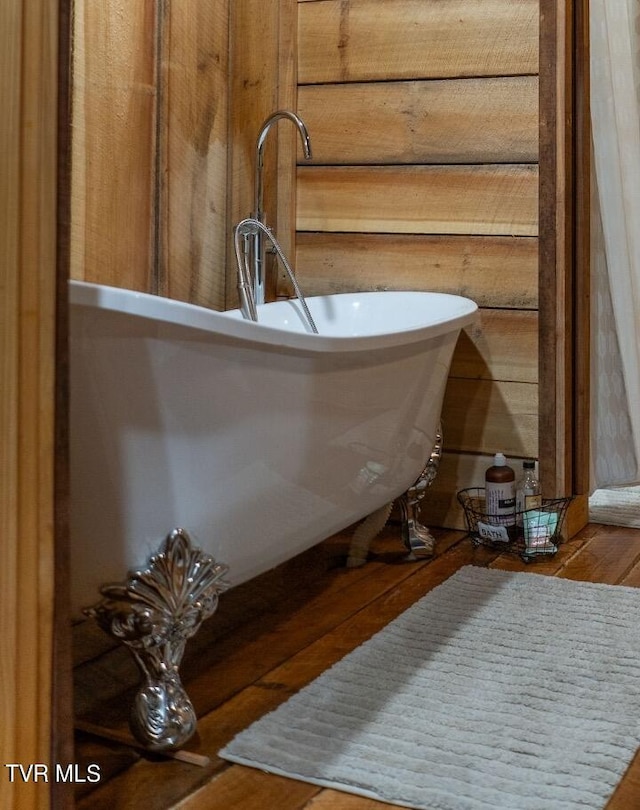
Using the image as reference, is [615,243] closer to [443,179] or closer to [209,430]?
[443,179]

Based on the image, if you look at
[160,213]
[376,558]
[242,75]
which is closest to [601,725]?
[376,558]

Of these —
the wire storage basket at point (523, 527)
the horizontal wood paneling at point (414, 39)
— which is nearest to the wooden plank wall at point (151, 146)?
the horizontal wood paneling at point (414, 39)

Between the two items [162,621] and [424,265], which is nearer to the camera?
[162,621]

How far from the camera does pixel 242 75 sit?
2916 millimetres

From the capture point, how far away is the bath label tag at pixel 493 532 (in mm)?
2684

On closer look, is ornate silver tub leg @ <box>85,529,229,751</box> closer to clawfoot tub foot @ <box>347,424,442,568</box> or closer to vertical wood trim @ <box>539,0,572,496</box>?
clawfoot tub foot @ <box>347,424,442,568</box>

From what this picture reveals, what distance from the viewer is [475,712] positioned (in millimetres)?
1702

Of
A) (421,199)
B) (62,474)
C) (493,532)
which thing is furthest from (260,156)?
(62,474)

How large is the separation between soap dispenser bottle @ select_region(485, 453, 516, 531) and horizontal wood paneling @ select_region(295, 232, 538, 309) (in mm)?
431

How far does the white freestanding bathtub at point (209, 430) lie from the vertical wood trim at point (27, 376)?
0.62ft

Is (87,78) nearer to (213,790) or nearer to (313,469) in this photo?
(313,469)

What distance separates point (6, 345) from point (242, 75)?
199 centimetres

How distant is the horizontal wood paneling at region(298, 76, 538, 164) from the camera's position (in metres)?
2.71

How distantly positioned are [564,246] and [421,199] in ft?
1.35
